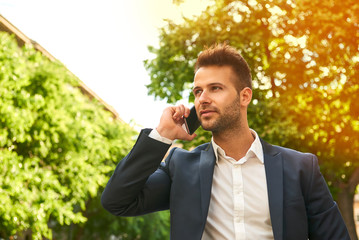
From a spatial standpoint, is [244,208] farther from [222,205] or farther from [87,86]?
[87,86]

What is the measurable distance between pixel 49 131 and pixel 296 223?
17.9 meters

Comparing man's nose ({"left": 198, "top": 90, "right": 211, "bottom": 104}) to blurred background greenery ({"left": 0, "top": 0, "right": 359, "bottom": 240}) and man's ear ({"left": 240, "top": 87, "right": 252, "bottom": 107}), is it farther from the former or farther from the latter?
blurred background greenery ({"left": 0, "top": 0, "right": 359, "bottom": 240})

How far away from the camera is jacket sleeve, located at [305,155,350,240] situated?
2.70 meters

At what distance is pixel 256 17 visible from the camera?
1616 centimetres

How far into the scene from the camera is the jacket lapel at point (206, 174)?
2.69m

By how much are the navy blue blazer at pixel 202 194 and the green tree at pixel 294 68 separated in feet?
→ 37.4

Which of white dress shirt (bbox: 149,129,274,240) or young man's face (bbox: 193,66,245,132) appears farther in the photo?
young man's face (bbox: 193,66,245,132)

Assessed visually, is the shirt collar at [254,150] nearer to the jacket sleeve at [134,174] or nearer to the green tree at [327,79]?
the jacket sleeve at [134,174]

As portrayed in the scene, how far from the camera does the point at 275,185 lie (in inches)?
107

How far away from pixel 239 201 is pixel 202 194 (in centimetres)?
21

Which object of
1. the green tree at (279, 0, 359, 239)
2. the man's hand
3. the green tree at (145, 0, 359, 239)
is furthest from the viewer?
the green tree at (145, 0, 359, 239)

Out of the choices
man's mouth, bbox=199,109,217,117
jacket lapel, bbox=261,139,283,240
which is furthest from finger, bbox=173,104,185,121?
jacket lapel, bbox=261,139,283,240

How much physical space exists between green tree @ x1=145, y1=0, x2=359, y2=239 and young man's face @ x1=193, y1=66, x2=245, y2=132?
11.2 m

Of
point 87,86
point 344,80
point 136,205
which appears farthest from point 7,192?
point 87,86
